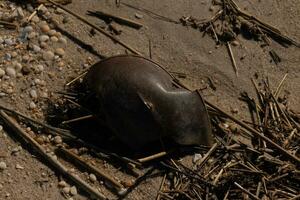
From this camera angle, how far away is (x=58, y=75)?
13.2 ft

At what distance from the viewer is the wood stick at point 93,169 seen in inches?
146

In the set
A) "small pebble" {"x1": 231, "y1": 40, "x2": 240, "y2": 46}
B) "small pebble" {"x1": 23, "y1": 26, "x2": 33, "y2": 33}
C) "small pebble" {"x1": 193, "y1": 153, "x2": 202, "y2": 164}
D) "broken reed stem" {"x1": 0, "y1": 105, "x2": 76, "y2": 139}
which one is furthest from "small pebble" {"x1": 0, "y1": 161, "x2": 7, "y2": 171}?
"small pebble" {"x1": 231, "y1": 40, "x2": 240, "y2": 46}

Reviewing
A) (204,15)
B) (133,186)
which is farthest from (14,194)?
(204,15)

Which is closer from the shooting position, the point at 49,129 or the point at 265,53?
the point at 49,129

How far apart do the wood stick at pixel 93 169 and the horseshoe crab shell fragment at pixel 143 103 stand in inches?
10.4

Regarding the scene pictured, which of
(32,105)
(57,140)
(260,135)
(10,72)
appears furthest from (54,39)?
(260,135)

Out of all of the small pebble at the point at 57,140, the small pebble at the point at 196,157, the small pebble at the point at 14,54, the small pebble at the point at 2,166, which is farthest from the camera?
the small pebble at the point at 14,54

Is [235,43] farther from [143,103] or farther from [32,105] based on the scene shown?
[32,105]

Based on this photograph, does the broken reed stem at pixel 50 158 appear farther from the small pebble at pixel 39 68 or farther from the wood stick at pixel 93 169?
the small pebble at pixel 39 68

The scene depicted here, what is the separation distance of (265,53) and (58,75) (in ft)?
5.26

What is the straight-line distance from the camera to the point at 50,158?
371 centimetres

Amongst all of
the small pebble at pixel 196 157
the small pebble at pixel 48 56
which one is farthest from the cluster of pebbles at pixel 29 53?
the small pebble at pixel 196 157

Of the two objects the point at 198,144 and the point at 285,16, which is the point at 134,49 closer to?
the point at 198,144

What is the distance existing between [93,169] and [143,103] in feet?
1.80
